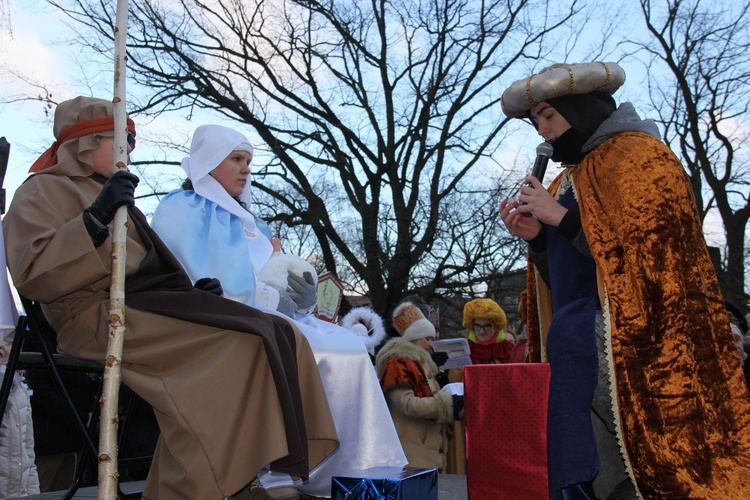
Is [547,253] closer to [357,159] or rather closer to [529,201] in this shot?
[529,201]

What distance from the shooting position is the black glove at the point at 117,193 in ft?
7.54

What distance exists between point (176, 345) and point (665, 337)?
172 centimetres

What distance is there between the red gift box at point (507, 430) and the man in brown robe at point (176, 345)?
23.1 inches

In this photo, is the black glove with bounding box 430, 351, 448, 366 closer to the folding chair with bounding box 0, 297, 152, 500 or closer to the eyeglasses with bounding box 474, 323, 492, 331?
the eyeglasses with bounding box 474, 323, 492, 331

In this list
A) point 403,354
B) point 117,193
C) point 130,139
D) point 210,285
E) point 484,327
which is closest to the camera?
point 117,193

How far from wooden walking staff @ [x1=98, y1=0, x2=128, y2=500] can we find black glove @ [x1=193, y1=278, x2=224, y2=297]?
59cm

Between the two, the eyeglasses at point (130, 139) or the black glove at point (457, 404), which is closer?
the eyeglasses at point (130, 139)

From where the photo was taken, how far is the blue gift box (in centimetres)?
241

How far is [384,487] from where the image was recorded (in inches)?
95.1

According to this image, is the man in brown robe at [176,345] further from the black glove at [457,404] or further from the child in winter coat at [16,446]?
the black glove at [457,404]

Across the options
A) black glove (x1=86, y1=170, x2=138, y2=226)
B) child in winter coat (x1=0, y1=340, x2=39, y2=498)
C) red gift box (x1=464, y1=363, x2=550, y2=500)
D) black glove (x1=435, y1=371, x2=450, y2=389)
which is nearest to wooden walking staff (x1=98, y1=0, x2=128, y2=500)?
black glove (x1=86, y1=170, x2=138, y2=226)

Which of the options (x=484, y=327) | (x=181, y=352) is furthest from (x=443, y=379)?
(x=181, y=352)

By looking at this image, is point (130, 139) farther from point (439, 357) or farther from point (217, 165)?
point (439, 357)

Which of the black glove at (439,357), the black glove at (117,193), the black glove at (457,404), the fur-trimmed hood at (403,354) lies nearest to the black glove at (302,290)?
the black glove at (117,193)
